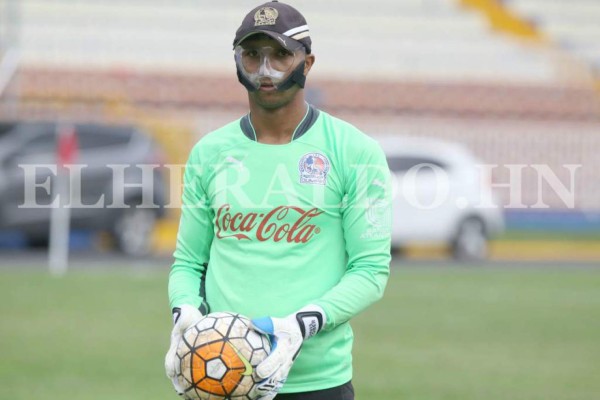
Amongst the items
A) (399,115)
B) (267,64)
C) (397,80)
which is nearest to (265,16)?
(267,64)

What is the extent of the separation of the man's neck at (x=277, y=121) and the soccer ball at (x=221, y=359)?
2.26ft

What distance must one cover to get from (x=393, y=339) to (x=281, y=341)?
7362 millimetres

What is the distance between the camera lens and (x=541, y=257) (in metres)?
Result: 21.2

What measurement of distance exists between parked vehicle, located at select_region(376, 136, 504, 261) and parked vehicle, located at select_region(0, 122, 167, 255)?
4.16m

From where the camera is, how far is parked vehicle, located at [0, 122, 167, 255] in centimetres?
1856

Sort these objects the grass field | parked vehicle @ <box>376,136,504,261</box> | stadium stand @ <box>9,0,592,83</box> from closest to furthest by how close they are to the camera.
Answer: the grass field → parked vehicle @ <box>376,136,504,261</box> → stadium stand @ <box>9,0,592,83</box>

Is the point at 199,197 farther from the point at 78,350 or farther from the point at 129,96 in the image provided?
the point at 129,96

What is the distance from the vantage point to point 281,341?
368cm

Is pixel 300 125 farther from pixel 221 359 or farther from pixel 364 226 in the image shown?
pixel 221 359

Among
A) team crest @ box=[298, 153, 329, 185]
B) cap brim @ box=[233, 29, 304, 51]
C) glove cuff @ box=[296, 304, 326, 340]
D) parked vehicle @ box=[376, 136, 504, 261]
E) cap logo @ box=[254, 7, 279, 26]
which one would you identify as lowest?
parked vehicle @ box=[376, 136, 504, 261]

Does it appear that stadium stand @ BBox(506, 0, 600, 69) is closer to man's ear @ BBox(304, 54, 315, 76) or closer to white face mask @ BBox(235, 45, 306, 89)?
man's ear @ BBox(304, 54, 315, 76)

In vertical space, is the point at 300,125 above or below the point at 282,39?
below

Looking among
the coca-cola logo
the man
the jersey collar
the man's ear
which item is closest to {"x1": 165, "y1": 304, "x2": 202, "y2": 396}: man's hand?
the man

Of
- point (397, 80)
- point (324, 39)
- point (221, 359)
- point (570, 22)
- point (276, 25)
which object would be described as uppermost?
point (276, 25)
